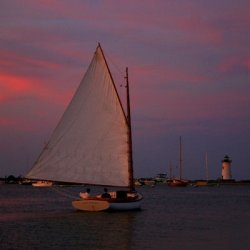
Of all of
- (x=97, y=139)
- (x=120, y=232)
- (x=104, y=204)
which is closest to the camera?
(x=120, y=232)

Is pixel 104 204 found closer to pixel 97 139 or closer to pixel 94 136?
pixel 97 139

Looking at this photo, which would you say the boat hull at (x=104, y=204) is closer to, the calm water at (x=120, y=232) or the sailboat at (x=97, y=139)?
the sailboat at (x=97, y=139)

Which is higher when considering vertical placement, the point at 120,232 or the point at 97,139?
the point at 97,139

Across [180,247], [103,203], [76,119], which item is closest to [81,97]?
[76,119]

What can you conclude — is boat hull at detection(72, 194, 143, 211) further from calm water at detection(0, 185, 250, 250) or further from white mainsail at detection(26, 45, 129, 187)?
white mainsail at detection(26, 45, 129, 187)

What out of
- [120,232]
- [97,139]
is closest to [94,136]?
[97,139]

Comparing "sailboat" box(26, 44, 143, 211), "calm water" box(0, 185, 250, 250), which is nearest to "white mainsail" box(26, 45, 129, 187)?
"sailboat" box(26, 44, 143, 211)

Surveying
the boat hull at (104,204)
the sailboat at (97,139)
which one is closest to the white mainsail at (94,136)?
the sailboat at (97,139)

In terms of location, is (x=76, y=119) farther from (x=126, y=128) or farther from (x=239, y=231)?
(x=239, y=231)

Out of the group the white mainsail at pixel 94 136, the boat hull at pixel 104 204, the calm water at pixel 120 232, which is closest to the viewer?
the calm water at pixel 120 232

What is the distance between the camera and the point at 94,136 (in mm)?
49281

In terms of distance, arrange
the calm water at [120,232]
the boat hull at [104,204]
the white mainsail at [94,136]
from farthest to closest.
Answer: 1. the boat hull at [104,204]
2. the white mainsail at [94,136]
3. the calm water at [120,232]

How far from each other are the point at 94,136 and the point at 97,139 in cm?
38

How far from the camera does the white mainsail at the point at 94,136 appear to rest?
47.2m
